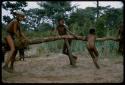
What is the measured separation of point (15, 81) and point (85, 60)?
425cm

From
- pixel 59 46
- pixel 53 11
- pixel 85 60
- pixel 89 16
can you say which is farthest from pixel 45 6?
pixel 85 60

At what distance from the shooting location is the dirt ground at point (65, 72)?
685 centimetres

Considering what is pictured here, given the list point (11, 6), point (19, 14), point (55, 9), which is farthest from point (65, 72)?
point (55, 9)

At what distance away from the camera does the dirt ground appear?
22.5 feet

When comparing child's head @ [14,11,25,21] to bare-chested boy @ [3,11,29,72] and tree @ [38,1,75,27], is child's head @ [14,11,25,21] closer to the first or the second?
bare-chested boy @ [3,11,29,72]

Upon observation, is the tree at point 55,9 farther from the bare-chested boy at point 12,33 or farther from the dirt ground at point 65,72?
the bare-chested boy at point 12,33

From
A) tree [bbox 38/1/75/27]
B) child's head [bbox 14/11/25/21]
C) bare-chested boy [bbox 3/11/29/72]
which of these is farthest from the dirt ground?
tree [bbox 38/1/75/27]

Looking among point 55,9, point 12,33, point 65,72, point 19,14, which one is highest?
point 19,14

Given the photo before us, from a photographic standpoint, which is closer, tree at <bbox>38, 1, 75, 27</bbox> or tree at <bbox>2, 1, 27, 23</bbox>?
tree at <bbox>2, 1, 27, 23</bbox>

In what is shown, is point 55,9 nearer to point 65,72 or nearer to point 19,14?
point 65,72

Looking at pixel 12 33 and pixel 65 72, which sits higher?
pixel 12 33

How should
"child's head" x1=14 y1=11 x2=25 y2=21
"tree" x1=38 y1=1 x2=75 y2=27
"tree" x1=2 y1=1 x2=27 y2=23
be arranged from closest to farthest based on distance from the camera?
"child's head" x1=14 y1=11 x2=25 y2=21
"tree" x1=2 y1=1 x2=27 y2=23
"tree" x1=38 y1=1 x2=75 y2=27

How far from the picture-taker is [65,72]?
8.17 metres

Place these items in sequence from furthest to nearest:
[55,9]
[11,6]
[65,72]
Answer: [55,9]
[11,6]
[65,72]
